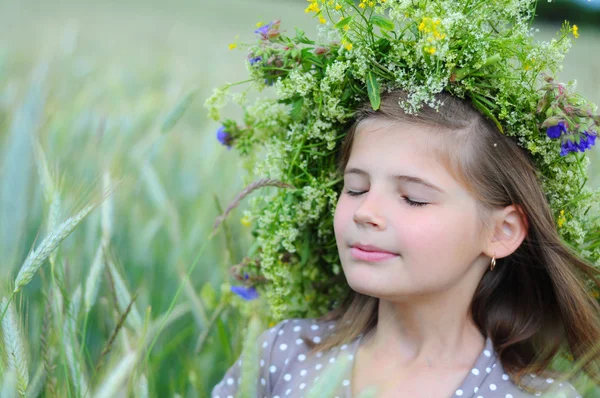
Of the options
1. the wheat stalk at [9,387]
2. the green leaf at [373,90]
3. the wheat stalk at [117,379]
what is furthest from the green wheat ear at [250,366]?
the green leaf at [373,90]

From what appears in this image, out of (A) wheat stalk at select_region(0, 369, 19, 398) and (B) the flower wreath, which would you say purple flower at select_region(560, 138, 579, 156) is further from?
(A) wheat stalk at select_region(0, 369, 19, 398)

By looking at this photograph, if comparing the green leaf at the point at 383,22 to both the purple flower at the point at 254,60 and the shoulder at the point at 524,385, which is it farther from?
the shoulder at the point at 524,385

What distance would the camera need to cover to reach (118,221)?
8.76ft

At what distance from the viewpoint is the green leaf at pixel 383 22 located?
5.76ft

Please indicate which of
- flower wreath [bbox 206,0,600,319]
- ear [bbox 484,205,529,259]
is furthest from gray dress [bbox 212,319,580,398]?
ear [bbox 484,205,529,259]

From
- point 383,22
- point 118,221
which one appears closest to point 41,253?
point 383,22

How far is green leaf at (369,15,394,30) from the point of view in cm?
175

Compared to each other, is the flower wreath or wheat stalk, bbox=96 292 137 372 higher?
the flower wreath

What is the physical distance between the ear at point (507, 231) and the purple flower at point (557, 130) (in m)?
0.26

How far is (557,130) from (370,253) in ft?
1.80

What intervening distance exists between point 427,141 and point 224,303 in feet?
2.80

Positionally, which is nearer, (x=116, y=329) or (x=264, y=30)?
(x=116, y=329)

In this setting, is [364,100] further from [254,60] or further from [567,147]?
[567,147]

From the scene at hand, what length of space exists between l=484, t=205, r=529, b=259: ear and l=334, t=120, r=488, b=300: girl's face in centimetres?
7
